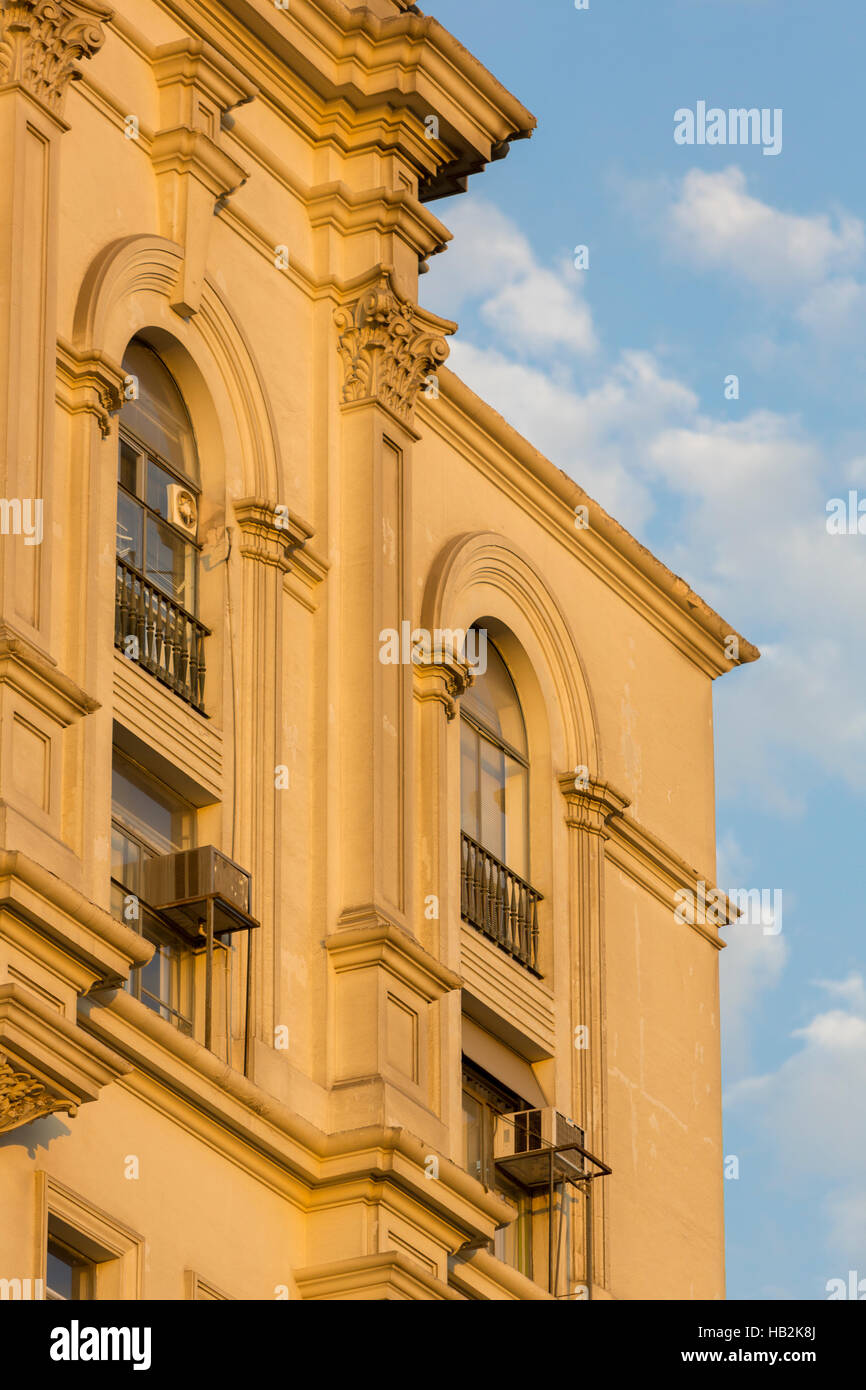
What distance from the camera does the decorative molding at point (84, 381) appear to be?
2412 centimetres

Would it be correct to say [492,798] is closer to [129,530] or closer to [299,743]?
[299,743]

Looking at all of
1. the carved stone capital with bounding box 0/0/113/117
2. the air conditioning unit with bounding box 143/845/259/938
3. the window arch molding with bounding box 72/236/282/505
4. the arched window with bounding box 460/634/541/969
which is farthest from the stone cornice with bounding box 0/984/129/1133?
the arched window with bounding box 460/634/541/969

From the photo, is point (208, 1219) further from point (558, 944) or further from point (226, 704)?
point (558, 944)

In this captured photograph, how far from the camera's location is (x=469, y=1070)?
2842cm

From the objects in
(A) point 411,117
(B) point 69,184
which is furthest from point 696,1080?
(B) point 69,184

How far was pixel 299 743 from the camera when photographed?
26078 mm

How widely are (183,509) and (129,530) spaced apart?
2.57ft

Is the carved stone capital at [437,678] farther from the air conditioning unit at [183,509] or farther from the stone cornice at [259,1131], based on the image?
the stone cornice at [259,1131]

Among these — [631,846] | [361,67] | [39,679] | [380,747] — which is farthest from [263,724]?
[631,846]

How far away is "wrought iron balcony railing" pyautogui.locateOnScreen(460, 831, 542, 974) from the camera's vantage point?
28.9 meters

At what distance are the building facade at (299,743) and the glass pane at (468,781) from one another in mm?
68

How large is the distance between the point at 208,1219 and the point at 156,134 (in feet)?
25.9

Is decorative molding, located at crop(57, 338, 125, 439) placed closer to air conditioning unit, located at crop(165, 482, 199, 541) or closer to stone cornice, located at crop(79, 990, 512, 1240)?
air conditioning unit, located at crop(165, 482, 199, 541)

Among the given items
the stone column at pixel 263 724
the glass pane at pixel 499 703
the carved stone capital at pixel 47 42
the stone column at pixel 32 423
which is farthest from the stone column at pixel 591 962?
the carved stone capital at pixel 47 42
